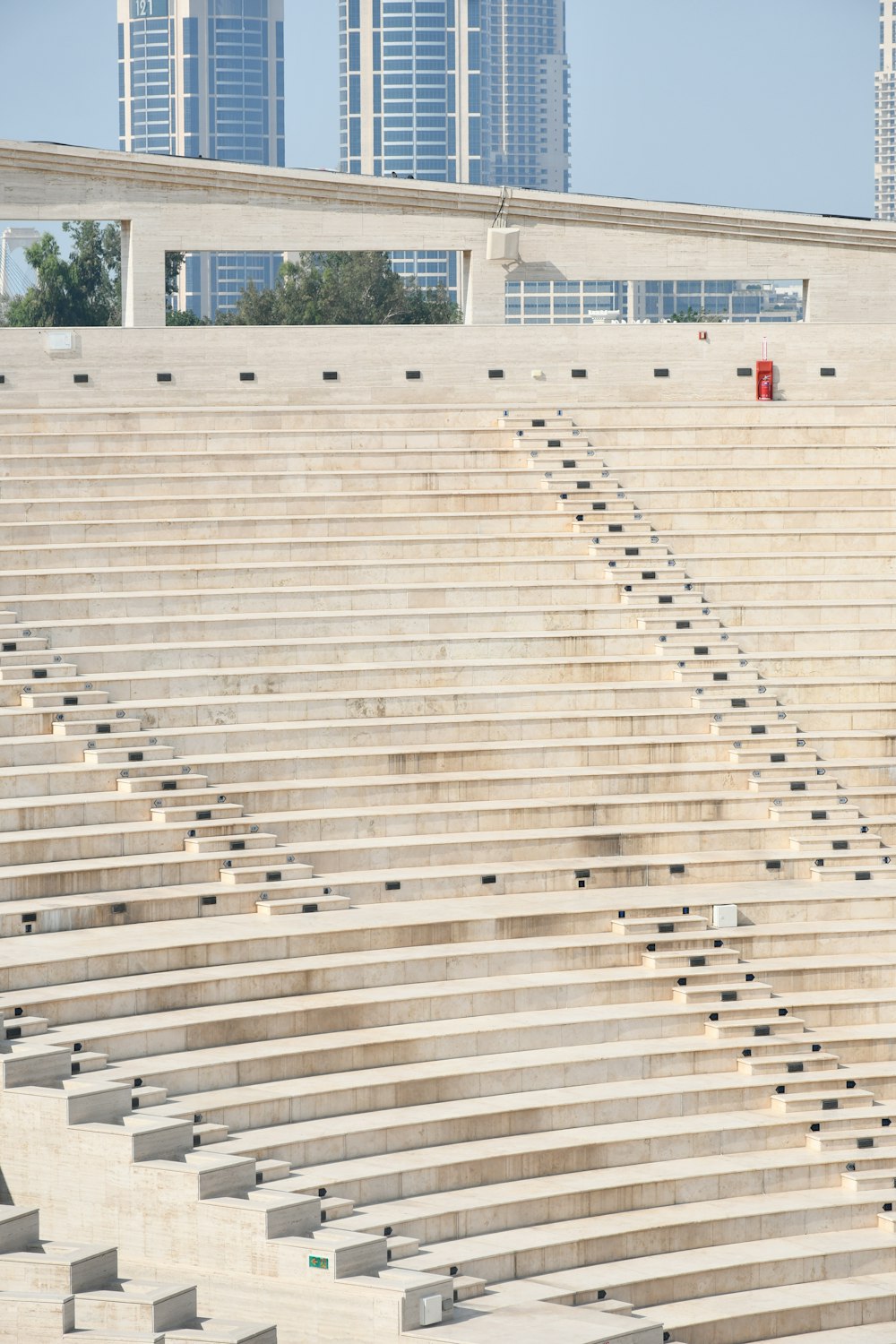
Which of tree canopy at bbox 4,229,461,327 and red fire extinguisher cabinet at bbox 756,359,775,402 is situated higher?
tree canopy at bbox 4,229,461,327

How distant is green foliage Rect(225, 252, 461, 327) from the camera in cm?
5853

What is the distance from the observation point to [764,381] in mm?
27656

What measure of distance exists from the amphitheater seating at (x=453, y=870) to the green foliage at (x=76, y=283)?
110 feet

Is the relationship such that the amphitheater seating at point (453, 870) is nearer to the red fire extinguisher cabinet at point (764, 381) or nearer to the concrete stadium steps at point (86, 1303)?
the concrete stadium steps at point (86, 1303)

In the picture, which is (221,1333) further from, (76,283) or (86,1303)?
(76,283)

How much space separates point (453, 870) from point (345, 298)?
1633 inches

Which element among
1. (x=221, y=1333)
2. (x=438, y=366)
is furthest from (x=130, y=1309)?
(x=438, y=366)

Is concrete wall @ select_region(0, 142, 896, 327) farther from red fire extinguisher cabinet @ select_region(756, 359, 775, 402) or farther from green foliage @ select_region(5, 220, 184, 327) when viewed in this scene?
green foliage @ select_region(5, 220, 184, 327)

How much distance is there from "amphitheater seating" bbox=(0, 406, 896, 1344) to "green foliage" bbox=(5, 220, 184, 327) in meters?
33.5

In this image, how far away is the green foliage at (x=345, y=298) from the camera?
192 feet

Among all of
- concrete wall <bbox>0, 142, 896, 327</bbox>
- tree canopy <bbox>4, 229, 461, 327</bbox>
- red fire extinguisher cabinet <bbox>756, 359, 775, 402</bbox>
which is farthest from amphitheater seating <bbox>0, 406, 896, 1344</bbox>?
tree canopy <bbox>4, 229, 461, 327</bbox>

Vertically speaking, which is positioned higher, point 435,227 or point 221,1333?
point 435,227

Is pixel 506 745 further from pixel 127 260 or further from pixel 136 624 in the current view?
pixel 127 260

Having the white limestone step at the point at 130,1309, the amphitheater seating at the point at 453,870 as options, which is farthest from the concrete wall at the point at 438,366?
the white limestone step at the point at 130,1309
